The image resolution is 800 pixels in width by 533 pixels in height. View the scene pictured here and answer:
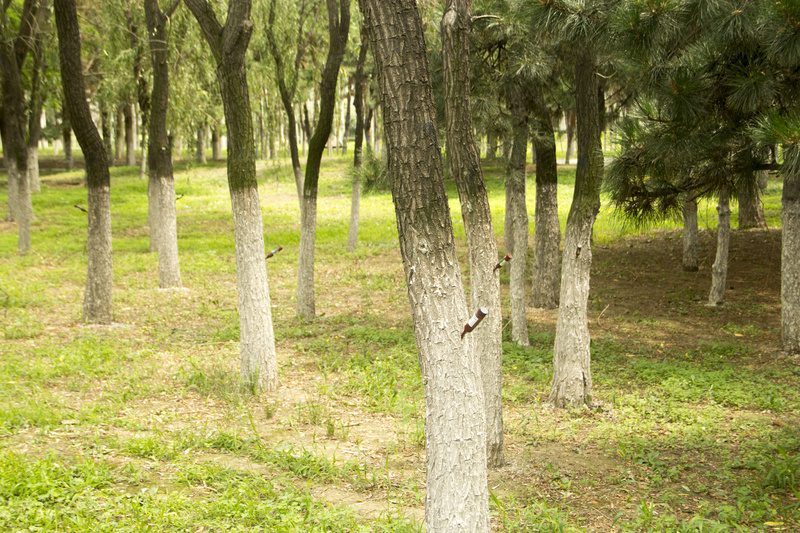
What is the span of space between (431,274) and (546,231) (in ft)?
26.1

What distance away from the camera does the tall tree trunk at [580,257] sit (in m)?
6.35

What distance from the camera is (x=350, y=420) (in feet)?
19.6

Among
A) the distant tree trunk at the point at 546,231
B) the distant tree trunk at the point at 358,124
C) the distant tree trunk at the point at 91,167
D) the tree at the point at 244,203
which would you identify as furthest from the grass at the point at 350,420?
the distant tree trunk at the point at 358,124

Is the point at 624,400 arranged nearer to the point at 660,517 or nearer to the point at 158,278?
the point at 660,517

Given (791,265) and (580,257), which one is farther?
(791,265)

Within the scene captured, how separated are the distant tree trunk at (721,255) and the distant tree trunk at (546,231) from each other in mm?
2519

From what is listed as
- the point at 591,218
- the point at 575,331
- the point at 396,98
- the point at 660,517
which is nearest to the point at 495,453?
the point at 660,517

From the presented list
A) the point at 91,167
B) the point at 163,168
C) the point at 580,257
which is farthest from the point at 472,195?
the point at 163,168

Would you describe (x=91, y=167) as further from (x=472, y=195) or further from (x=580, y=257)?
(x=580, y=257)

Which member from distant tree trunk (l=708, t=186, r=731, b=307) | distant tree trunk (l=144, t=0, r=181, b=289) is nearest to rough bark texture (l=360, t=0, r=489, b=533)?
distant tree trunk (l=708, t=186, r=731, b=307)

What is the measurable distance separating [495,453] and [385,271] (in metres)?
8.91

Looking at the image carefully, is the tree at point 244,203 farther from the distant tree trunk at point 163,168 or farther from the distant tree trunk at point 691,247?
the distant tree trunk at point 691,247

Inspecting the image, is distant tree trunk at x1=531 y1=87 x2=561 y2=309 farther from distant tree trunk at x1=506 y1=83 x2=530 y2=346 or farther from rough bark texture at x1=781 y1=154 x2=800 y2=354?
rough bark texture at x1=781 y1=154 x2=800 y2=354

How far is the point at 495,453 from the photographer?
5027 millimetres
